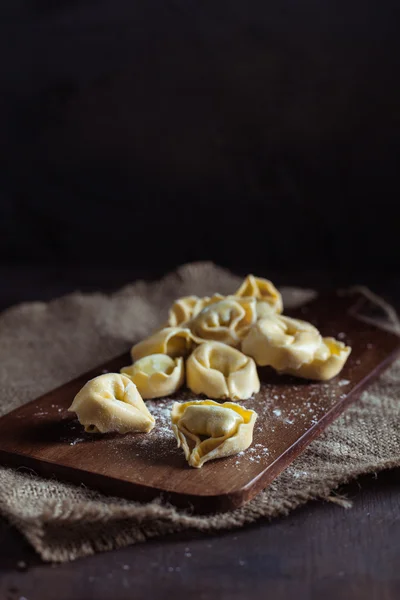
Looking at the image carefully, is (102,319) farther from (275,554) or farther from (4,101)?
(275,554)

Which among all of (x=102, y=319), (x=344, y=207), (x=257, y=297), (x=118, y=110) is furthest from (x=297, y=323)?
(x=118, y=110)

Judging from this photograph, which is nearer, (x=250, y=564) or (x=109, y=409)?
(x=250, y=564)

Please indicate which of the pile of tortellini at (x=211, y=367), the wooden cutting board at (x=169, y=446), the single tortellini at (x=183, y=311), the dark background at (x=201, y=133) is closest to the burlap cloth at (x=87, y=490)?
the wooden cutting board at (x=169, y=446)

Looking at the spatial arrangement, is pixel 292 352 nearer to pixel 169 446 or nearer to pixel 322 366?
pixel 322 366

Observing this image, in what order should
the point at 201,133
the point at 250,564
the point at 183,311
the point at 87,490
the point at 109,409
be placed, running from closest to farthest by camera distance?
the point at 250,564 < the point at 87,490 < the point at 109,409 < the point at 183,311 < the point at 201,133

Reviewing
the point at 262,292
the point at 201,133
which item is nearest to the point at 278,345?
the point at 262,292
